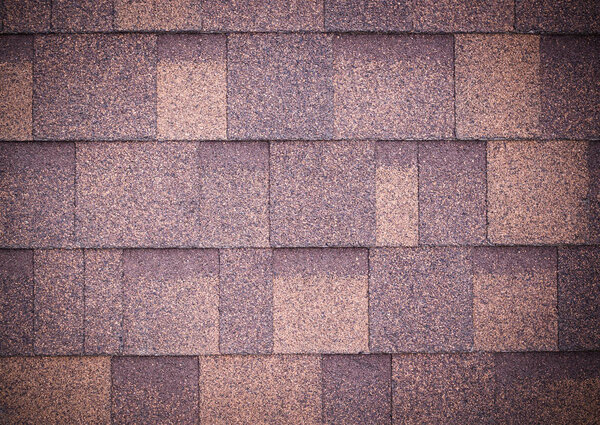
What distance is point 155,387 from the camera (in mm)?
1636

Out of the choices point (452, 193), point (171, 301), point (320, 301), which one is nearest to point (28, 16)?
point (171, 301)

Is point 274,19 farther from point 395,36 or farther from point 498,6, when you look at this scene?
point 498,6

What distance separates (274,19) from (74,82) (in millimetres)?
922

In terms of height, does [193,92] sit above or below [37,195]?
above

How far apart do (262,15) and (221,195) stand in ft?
2.66

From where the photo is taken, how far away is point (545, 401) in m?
1.66

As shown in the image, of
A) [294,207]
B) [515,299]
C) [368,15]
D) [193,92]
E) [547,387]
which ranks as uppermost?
[368,15]

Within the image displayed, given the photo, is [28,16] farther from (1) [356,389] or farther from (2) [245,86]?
(1) [356,389]

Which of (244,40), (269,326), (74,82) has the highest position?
(244,40)

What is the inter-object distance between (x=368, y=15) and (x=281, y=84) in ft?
1.61

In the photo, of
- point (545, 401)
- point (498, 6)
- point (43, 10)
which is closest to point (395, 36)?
point (498, 6)

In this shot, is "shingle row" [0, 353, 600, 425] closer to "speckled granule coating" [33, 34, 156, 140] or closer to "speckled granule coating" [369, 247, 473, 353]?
"speckled granule coating" [369, 247, 473, 353]

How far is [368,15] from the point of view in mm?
1619

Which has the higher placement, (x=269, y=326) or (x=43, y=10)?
(x=43, y=10)
